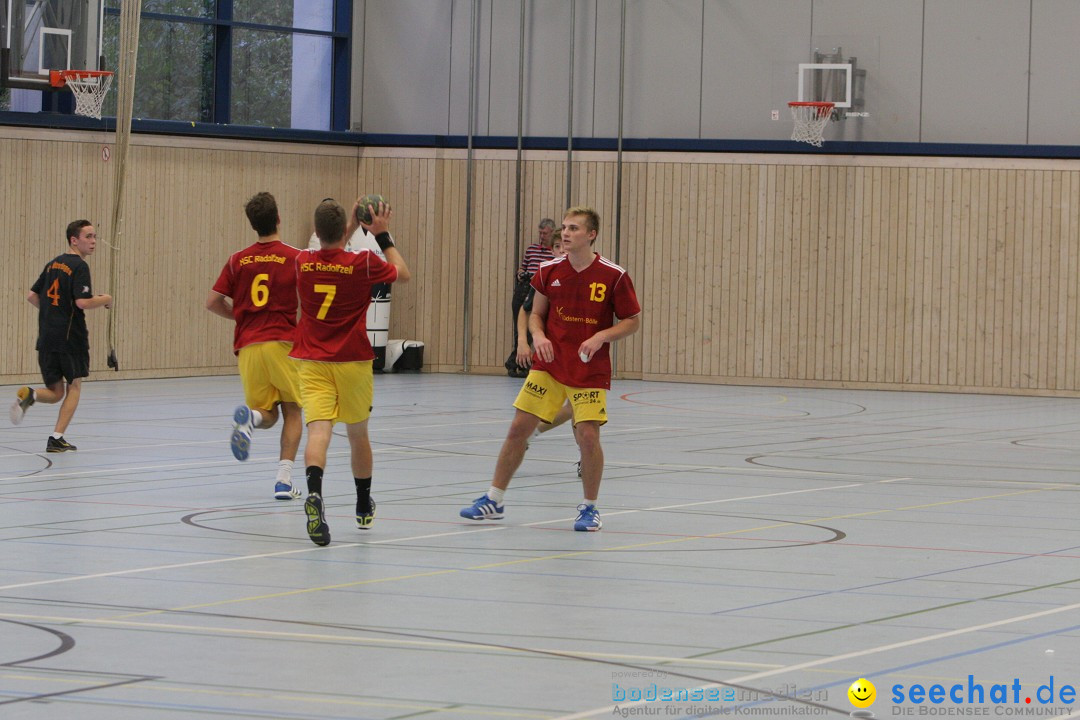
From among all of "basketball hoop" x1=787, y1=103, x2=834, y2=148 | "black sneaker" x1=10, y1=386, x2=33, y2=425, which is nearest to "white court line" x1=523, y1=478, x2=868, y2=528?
"black sneaker" x1=10, y1=386, x2=33, y2=425

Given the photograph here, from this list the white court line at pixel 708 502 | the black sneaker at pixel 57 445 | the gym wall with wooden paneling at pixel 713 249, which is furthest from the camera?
the gym wall with wooden paneling at pixel 713 249

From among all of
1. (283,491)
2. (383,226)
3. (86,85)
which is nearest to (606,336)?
(383,226)

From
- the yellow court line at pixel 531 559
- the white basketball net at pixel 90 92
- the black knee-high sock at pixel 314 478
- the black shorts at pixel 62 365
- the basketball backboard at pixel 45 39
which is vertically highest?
the basketball backboard at pixel 45 39

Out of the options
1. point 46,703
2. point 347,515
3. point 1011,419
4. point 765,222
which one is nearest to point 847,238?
point 765,222

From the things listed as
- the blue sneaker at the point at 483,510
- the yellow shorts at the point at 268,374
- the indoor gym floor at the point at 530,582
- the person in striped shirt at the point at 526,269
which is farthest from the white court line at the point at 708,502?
the person in striped shirt at the point at 526,269

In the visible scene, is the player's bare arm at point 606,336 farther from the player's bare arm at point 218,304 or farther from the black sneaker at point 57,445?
the black sneaker at point 57,445

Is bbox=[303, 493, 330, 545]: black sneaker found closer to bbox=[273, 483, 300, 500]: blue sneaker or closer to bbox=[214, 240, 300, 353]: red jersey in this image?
bbox=[273, 483, 300, 500]: blue sneaker

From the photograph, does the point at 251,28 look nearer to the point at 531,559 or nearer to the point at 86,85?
the point at 86,85

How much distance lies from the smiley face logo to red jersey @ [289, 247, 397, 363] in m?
4.15

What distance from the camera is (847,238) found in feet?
73.9

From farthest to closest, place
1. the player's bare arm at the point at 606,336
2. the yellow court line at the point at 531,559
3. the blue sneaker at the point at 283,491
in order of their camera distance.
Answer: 1. the blue sneaker at the point at 283,491
2. the player's bare arm at the point at 606,336
3. the yellow court line at the point at 531,559

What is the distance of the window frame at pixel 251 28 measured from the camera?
22.4m

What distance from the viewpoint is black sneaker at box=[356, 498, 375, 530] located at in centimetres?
884

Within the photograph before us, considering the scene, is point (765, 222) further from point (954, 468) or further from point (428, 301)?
point (954, 468)
